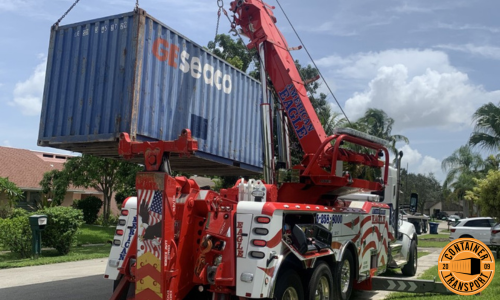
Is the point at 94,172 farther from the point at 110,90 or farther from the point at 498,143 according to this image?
the point at 498,143

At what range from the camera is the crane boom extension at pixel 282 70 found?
8.59 meters

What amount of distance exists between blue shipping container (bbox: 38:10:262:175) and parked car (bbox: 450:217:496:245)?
483 inches

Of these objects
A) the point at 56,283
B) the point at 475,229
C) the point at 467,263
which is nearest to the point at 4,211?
the point at 56,283

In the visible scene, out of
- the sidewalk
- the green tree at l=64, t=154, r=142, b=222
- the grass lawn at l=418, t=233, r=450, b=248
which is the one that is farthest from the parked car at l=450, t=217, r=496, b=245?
the green tree at l=64, t=154, r=142, b=222

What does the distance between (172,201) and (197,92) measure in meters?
4.91

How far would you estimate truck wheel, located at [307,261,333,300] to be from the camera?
18.8 feet

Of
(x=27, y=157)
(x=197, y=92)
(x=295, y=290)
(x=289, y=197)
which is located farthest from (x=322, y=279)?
(x=27, y=157)

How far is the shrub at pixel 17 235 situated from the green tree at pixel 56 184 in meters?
11.7

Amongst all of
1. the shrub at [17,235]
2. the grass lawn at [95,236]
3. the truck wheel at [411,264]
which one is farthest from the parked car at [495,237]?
the shrub at [17,235]

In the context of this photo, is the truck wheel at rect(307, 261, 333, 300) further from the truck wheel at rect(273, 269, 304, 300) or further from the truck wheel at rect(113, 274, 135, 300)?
the truck wheel at rect(113, 274, 135, 300)

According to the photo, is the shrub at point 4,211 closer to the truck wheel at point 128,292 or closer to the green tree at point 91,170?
the green tree at point 91,170

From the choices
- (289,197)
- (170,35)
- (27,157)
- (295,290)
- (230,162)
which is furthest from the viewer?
(27,157)

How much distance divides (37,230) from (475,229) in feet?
50.3

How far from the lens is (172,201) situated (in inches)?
195
